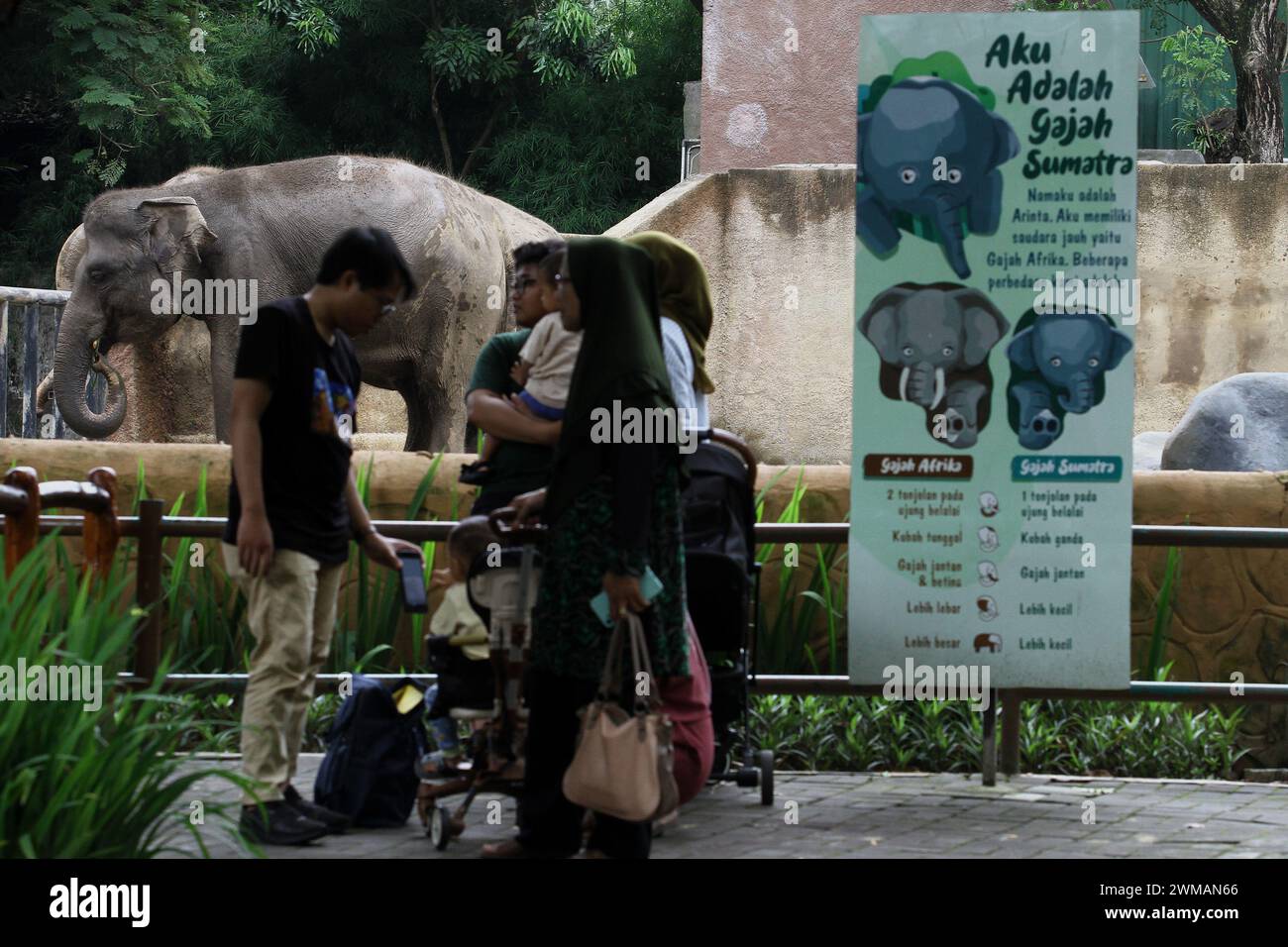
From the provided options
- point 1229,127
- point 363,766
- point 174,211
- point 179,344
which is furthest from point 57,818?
point 1229,127

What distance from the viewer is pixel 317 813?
5988mm

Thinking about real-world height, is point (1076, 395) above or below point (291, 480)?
above

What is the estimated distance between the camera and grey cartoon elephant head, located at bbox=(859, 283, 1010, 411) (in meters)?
6.82

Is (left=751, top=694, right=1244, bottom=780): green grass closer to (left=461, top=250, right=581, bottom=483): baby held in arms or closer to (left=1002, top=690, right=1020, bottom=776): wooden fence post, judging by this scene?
(left=1002, top=690, right=1020, bottom=776): wooden fence post

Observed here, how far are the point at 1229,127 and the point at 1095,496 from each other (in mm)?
13062

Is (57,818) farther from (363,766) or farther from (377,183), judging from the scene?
(377,183)

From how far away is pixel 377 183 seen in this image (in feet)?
40.5

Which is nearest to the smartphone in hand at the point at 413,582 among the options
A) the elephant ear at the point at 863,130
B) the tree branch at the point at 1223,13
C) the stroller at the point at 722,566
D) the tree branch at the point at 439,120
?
the stroller at the point at 722,566

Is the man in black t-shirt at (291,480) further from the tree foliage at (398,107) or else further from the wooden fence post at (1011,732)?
Answer: the tree foliage at (398,107)

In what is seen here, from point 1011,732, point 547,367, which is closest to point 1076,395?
point 1011,732

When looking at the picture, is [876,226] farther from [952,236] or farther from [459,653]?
[459,653]

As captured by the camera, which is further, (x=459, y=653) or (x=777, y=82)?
(x=777, y=82)

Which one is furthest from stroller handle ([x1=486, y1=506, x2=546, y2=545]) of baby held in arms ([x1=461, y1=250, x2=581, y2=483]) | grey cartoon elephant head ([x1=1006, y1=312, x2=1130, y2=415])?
grey cartoon elephant head ([x1=1006, y1=312, x2=1130, y2=415])

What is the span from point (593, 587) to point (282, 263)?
723 cm
